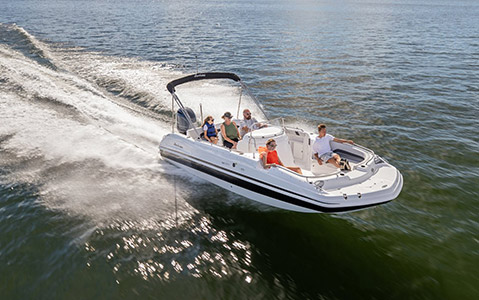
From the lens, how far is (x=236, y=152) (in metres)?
7.89

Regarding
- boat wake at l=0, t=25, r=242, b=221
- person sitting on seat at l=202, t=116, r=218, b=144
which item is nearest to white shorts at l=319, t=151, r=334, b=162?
person sitting on seat at l=202, t=116, r=218, b=144

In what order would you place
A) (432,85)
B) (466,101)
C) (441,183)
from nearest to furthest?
(441,183) < (466,101) < (432,85)

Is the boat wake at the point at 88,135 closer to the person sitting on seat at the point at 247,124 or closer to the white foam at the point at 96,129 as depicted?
the white foam at the point at 96,129

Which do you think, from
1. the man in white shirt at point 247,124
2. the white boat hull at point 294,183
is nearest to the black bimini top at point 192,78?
the man in white shirt at point 247,124

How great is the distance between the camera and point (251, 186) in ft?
24.6

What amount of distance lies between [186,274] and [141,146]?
220 inches

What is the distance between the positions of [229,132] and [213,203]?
6.33 ft

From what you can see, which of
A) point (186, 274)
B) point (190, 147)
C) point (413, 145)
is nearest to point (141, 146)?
point (190, 147)

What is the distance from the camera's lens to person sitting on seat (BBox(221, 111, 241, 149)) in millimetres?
8714

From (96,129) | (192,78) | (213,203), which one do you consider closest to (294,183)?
(213,203)

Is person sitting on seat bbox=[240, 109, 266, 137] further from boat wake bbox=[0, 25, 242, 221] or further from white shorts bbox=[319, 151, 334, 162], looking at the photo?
boat wake bbox=[0, 25, 242, 221]

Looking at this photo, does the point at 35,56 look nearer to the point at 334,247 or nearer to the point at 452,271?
the point at 334,247

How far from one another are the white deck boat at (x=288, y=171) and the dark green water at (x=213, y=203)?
530 millimetres

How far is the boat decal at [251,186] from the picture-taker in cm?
643
